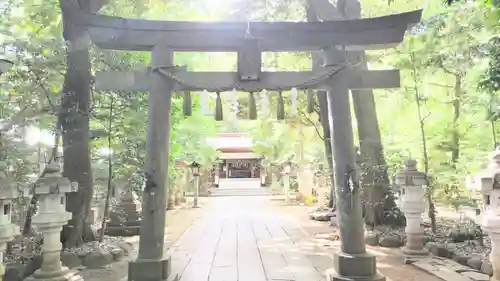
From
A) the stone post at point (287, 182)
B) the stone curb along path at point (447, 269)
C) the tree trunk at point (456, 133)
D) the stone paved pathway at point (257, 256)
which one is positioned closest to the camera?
the stone curb along path at point (447, 269)

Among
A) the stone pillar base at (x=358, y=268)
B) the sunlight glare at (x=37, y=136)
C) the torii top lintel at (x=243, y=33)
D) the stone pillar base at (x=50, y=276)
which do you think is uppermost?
the torii top lintel at (x=243, y=33)

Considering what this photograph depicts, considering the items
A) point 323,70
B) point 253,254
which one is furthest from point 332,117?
point 253,254

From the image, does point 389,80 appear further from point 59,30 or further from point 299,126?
point 299,126

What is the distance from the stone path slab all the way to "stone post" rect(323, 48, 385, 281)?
37.8 inches

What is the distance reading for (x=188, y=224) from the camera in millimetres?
12883

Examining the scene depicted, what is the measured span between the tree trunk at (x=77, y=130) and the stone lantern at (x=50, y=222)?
187 centimetres

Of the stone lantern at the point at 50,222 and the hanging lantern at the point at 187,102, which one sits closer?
the stone lantern at the point at 50,222

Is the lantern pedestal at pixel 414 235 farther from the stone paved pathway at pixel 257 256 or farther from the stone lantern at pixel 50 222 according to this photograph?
the stone lantern at pixel 50 222

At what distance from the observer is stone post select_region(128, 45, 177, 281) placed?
525 centimetres

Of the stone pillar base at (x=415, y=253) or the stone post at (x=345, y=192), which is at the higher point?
the stone post at (x=345, y=192)

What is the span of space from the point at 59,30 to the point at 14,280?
4989 mm

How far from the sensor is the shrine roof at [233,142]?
35.3 meters

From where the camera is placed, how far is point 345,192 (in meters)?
5.47

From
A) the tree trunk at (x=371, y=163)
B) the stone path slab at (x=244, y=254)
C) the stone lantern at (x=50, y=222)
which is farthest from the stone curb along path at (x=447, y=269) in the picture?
the stone lantern at (x=50, y=222)
